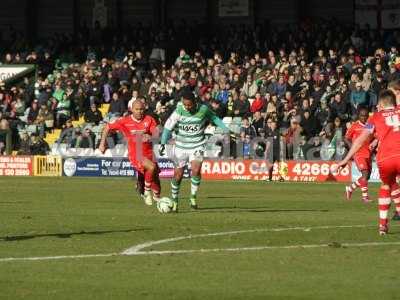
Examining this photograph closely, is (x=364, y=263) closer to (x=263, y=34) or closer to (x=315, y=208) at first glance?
(x=315, y=208)

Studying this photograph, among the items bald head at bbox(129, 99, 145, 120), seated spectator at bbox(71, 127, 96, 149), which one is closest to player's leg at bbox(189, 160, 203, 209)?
bald head at bbox(129, 99, 145, 120)

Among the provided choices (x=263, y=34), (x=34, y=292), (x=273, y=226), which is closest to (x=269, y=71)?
(x=263, y=34)

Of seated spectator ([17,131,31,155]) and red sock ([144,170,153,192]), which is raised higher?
red sock ([144,170,153,192])

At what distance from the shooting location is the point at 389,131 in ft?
53.8

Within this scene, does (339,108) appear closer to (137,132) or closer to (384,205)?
(137,132)

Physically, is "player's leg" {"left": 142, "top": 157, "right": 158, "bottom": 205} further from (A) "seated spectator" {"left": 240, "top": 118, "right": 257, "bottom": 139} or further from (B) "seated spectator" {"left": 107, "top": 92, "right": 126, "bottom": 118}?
(B) "seated spectator" {"left": 107, "top": 92, "right": 126, "bottom": 118}

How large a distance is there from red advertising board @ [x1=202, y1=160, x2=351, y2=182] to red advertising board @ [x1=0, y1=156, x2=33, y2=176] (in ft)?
23.7

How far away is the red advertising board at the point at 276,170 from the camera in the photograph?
127 ft

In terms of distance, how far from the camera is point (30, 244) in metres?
15.6

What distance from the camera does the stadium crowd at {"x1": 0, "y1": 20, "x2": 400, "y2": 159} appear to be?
39.0 meters

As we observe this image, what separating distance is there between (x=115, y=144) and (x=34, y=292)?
106 feet

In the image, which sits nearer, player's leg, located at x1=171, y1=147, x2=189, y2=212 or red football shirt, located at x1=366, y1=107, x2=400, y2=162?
red football shirt, located at x1=366, y1=107, x2=400, y2=162

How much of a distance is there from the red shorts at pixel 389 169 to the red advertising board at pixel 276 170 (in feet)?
68.7

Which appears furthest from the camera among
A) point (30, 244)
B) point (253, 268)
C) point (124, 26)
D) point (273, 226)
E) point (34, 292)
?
point (124, 26)
